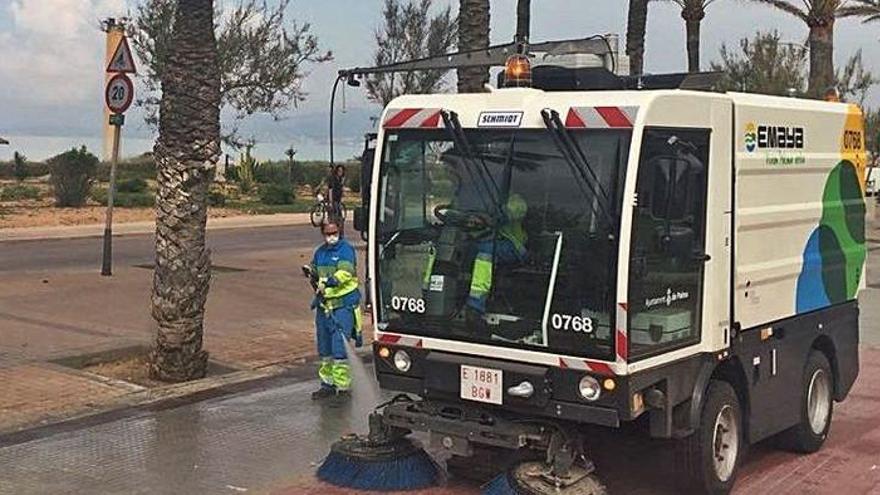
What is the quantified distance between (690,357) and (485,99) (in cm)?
188

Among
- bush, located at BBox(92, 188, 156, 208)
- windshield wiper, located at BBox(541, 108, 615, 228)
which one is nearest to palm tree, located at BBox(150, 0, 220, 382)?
windshield wiper, located at BBox(541, 108, 615, 228)

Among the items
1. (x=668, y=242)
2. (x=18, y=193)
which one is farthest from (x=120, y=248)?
(x=668, y=242)

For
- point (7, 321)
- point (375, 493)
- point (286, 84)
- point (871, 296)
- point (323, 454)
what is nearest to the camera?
point (375, 493)

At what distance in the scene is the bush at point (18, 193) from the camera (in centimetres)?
3409

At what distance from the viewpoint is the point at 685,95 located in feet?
20.3

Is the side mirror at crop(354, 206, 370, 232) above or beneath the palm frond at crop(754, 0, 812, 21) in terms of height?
beneath

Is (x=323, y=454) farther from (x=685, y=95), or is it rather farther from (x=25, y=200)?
(x=25, y=200)

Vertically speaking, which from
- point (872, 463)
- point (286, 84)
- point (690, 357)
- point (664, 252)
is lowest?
point (872, 463)

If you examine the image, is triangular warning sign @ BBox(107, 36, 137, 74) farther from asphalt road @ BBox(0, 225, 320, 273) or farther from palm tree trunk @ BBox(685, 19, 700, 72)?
palm tree trunk @ BBox(685, 19, 700, 72)

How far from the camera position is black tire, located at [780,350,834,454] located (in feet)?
25.6

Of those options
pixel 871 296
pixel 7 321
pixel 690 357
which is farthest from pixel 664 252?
pixel 871 296

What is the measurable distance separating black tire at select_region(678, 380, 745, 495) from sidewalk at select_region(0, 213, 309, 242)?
19180 mm

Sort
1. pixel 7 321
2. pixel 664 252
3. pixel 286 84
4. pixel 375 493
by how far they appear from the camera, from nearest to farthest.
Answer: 1. pixel 664 252
2. pixel 375 493
3. pixel 7 321
4. pixel 286 84

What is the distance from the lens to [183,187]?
9648 millimetres
